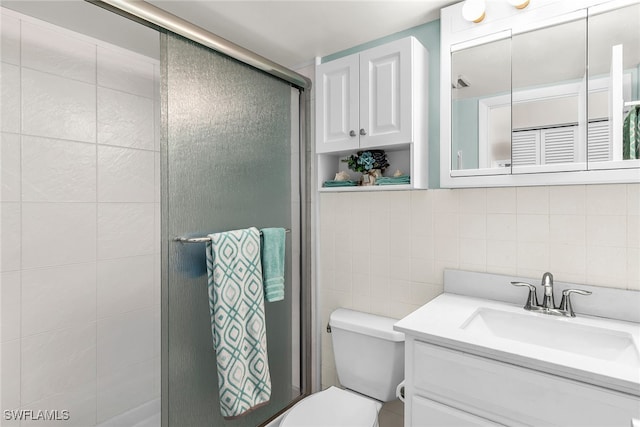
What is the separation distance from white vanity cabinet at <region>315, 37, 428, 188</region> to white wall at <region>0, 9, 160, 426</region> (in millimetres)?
1036

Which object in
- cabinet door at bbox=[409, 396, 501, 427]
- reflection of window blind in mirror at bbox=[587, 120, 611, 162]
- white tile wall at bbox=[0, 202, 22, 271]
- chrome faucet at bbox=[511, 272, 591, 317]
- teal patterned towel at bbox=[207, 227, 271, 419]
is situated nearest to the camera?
cabinet door at bbox=[409, 396, 501, 427]

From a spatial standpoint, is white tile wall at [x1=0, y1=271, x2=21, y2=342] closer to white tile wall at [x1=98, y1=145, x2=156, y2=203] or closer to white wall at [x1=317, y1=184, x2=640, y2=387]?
white tile wall at [x1=98, y1=145, x2=156, y2=203]

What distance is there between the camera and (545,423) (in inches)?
37.2

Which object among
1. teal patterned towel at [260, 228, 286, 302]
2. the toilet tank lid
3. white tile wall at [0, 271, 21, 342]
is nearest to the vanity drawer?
the toilet tank lid

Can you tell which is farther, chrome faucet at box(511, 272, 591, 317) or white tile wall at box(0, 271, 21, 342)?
white tile wall at box(0, 271, 21, 342)

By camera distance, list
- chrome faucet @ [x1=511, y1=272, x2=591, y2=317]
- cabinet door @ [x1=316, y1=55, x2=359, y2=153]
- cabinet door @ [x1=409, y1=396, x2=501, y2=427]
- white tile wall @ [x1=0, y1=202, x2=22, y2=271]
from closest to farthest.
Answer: cabinet door @ [x1=409, y1=396, x2=501, y2=427] < chrome faucet @ [x1=511, y1=272, x2=591, y2=317] < white tile wall @ [x1=0, y1=202, x2=22, y2=271] < cabinet door @ [x1=316, y1=55, x2=359, y2=153]

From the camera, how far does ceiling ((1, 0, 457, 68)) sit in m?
1.47

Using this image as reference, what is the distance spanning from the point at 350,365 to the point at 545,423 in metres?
0.90

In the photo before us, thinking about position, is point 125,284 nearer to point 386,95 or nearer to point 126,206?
point 126,206

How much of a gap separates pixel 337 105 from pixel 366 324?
1.10 meters

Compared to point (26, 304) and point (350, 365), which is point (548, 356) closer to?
point (350, 365)

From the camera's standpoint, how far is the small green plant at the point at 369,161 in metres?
1.72

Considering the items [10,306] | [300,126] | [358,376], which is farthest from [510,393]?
[10,306]

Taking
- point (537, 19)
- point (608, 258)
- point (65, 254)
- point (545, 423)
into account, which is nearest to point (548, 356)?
point (545, 423)
